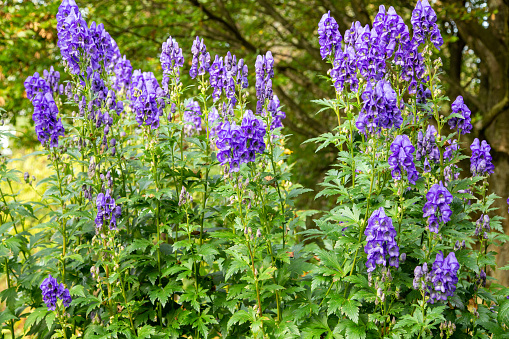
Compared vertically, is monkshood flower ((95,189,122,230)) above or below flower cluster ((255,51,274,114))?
below

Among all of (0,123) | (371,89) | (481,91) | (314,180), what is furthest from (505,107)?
(0,123)

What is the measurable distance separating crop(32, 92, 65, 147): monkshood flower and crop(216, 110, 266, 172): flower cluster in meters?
1.62

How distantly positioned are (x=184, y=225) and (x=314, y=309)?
1.18m

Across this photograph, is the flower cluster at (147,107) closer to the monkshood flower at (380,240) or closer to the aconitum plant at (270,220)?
the aconitum plant at (270,220)

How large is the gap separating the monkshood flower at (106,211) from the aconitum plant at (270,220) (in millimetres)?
18

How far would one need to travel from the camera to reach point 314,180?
11922mm

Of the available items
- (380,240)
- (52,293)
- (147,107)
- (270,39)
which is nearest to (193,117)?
(147,107)

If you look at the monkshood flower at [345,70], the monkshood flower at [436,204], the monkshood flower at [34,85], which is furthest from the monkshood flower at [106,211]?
the monkshood flower at [436,204]

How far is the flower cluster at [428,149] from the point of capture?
320cm

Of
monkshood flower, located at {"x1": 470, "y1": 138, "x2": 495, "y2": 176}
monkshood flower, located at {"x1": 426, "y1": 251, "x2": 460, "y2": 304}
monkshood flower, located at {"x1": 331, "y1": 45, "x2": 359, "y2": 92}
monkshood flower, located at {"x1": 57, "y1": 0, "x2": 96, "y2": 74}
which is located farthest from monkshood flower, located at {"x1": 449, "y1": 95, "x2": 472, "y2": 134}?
monkshood flower, located at {"x1": 57, "y1": 0, "x2": 96, "y2": 74}

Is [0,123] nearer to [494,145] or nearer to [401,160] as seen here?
[401,160]

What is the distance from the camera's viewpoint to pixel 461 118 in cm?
374

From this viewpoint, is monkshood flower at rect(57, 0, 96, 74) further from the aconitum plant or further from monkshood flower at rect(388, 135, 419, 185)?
monkshood flower at rect(388, 135, 419, 185)

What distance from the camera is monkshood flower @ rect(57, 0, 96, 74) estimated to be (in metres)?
3.78
